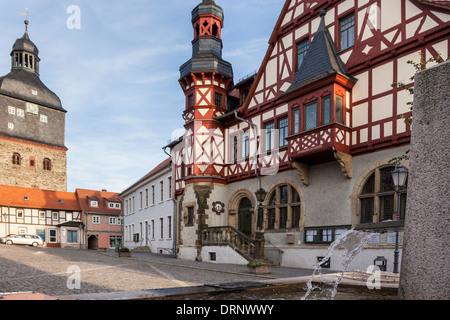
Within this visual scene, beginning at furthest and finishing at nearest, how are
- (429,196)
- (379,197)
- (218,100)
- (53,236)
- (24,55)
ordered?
(24,55), (53,236), (218,100), (379,197), (429,196)

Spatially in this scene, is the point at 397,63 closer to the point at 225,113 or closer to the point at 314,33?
the point at 314,33

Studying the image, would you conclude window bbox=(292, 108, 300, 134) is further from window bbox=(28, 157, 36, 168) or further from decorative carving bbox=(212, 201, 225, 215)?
window bbox=(28, 157, 36, 168)

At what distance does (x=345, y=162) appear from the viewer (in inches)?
682

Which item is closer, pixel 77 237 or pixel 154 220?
pixel 154 220

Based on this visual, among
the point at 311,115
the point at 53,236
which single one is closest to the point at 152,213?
the point at 311,115

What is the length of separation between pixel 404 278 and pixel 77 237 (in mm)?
59205

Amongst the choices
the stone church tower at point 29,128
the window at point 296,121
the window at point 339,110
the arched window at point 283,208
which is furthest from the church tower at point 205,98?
the stone church tower at point 29,128

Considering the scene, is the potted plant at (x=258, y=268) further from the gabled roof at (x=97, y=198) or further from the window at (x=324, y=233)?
the gabled roof at (x=97, y=198)

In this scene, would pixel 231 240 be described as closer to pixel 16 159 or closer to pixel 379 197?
pixel 379 197

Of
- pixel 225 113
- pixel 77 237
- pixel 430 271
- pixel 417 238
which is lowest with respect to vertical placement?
pixel 77 237

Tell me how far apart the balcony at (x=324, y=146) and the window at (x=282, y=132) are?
2.18 metres

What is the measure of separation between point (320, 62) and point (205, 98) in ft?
30.4

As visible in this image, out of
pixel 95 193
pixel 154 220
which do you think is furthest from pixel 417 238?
pixel 95 193
